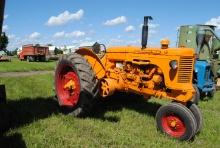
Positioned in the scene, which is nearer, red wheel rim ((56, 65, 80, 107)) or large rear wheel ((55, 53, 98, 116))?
large rear wheel ((55, 53, 98, 116))

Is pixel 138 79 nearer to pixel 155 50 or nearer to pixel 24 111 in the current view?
pixel 155 50

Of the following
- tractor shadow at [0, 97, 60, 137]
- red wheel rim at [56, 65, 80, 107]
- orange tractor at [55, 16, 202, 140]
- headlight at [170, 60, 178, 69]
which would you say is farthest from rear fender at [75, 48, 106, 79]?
headlight at [170, 60, 178, 69]

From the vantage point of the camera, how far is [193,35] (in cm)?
1416

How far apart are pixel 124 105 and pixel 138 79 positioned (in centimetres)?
191

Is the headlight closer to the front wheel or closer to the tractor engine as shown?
the tractor engine

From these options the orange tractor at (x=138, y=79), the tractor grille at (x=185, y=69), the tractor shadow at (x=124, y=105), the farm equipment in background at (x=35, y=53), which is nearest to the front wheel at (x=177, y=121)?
the orange tractor at (x=138, y=79)

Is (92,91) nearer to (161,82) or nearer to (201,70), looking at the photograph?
(161,82)

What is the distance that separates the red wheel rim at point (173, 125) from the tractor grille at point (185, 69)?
73cm

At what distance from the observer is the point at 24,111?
850 centimetres

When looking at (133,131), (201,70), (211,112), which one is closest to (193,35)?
(201,70)

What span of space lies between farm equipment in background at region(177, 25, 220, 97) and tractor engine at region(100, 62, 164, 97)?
3.53 metres

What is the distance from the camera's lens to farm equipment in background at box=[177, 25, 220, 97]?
11.8 meters

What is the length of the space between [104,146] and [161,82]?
78.0 inches

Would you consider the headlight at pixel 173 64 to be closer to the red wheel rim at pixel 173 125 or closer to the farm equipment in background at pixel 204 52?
the red wheel rim at pixel 173 125
